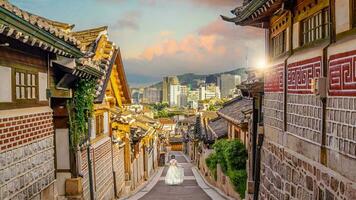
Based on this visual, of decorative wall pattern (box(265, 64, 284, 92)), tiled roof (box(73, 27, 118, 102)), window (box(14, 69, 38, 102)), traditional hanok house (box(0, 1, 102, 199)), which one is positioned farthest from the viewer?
tiled roof (box(73, 27, 118, 102))

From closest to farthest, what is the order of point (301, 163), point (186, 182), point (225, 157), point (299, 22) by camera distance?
point (301, 163) < point (299, 22) < point (225, 157) < point (186, 182)

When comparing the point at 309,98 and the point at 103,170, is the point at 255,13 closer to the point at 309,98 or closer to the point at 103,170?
the point at 309,98

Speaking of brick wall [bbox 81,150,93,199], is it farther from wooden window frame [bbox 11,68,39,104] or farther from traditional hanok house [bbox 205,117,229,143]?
traditional hanok house [bbox 205,117,229,143]

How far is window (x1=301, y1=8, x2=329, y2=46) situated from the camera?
8698 millimetres

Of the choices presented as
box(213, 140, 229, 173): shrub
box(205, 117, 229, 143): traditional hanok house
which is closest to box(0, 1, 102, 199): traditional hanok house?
box(213, 140, 229, 173): shrub

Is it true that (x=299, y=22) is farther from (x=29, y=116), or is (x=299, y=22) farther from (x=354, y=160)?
(x=29, y=116)

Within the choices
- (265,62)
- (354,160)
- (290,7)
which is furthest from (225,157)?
(354,160)

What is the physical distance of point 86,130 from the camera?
13.4m

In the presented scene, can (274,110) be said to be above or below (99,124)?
above

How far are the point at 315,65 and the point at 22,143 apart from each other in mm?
5570

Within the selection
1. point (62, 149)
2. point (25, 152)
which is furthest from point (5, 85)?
point (62, 149)

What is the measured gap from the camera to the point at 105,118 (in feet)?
63.3

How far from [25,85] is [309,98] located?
5436 millimetres

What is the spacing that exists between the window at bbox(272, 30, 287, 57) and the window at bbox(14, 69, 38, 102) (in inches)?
243
